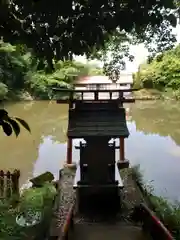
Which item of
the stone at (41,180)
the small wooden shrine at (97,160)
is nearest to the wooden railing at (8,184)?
the stone at (41,180)

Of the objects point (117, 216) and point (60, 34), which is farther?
point (117, 216)

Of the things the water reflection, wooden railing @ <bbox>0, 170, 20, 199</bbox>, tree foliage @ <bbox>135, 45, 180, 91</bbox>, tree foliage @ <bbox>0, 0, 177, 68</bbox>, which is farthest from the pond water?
tree foliage @ <bbox>0, 0, 177, 68</bbox>

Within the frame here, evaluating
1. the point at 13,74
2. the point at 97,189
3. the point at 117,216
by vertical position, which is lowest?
the point at 117,216

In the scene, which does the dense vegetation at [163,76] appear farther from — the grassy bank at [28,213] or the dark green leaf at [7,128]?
the dark green leaf at [7,128]

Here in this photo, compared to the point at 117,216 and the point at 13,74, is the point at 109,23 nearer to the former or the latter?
the point at 117,216

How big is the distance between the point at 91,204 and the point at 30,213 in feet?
3.04

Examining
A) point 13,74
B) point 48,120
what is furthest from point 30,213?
point 13,74

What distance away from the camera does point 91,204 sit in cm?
448

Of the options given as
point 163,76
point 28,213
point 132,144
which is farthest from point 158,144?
point 163,76

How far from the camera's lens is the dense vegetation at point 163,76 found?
1622 centimetres

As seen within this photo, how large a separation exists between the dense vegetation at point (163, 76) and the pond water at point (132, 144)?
1.79 metres

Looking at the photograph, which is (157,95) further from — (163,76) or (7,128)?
(7,128)

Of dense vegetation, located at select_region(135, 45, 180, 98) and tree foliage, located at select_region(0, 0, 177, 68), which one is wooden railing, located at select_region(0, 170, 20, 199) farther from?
dense vegetation, located at select_region(135, 45, 180, 98)

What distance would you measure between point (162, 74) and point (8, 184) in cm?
1294
